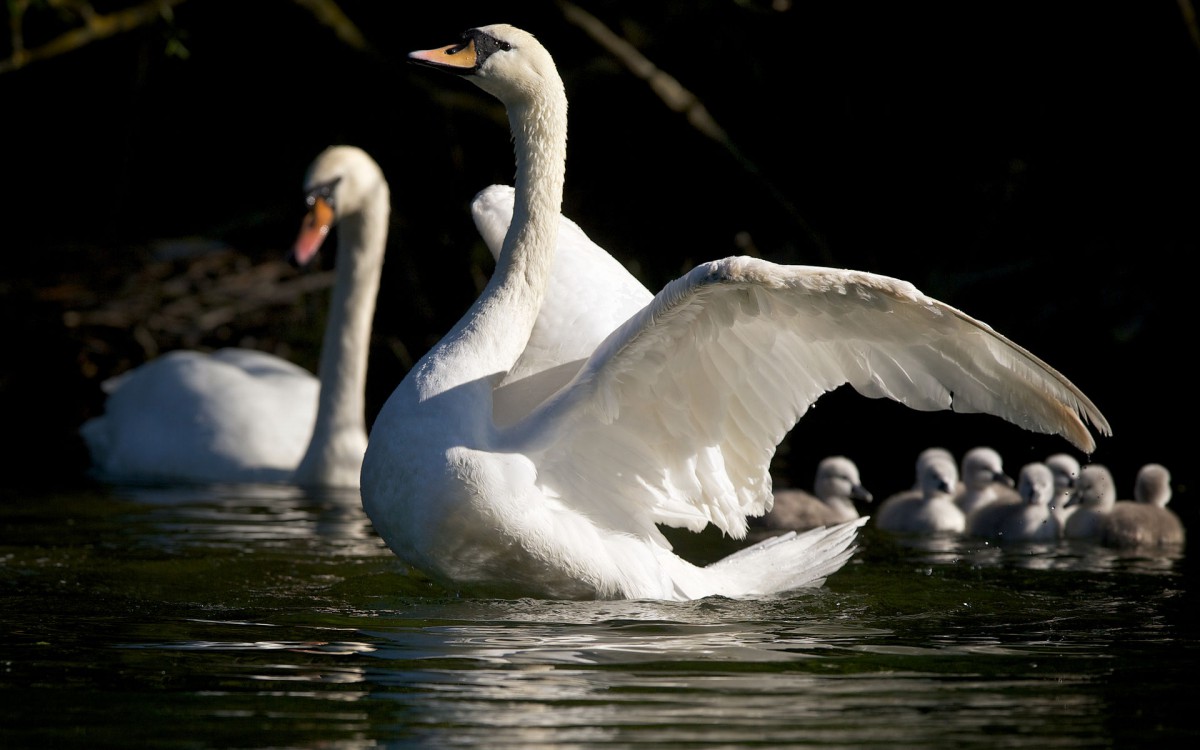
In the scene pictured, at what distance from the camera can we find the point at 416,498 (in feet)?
18.5

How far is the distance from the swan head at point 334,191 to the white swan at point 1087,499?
15.2ft

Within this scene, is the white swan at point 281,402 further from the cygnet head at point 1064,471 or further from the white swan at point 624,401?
the white swan at point 624,401

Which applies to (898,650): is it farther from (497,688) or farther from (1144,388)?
(1144,388)

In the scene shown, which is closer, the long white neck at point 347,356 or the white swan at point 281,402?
the long white neck at point 347,356

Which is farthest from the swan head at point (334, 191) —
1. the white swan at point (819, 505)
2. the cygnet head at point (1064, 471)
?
the cygnet head at point (1064, 471)

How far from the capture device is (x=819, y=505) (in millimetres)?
9164

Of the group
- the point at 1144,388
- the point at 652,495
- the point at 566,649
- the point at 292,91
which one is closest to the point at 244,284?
the point at 292,91

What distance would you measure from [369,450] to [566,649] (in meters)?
1.18

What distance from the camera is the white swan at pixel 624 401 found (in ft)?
18.1

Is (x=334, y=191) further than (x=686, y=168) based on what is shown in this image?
No

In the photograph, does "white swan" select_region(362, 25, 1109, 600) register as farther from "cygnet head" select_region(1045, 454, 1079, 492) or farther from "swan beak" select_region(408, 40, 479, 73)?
"cygnet head" select_region(1045, 454, 1079, 492)

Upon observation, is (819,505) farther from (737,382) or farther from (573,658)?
(573,658)

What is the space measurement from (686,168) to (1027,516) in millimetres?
7085

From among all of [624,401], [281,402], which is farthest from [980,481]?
[281,402]
